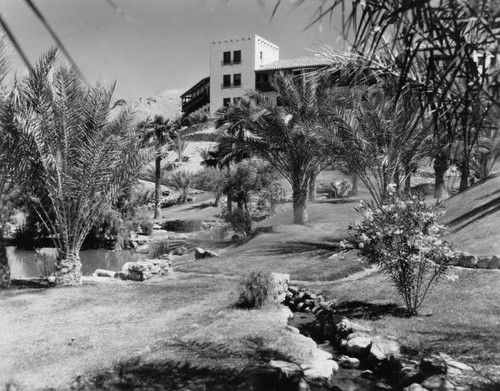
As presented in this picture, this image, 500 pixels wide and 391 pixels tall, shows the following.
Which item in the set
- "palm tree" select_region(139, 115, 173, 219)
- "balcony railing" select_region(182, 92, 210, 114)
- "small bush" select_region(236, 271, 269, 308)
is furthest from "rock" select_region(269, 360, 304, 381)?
"balcony railing" select_region(182, 92, 210, 114)

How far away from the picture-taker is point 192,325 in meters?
9.54

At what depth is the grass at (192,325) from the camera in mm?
7344

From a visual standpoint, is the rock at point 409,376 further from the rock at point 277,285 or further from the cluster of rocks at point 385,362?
the rock at point 277,285

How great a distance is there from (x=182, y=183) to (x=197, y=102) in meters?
23.9

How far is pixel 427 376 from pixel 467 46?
4221 mm

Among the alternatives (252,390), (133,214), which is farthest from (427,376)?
(133,214)

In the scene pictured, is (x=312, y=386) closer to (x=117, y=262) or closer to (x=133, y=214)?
(x=117, y=262)

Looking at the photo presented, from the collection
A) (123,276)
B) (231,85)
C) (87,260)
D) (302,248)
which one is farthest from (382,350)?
(231,85)

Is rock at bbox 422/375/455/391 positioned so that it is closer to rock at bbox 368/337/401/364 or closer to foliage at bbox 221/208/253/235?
rock at bbox 368/337/401/364

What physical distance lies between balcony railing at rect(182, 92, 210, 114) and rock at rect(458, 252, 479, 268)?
61471 millimetres

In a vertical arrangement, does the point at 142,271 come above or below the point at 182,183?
below

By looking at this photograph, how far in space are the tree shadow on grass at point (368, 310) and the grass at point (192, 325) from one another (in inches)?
0.9

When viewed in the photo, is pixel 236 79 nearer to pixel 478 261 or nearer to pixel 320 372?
pixel 478 261

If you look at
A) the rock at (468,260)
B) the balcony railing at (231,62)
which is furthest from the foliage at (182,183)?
the rock at (468,260)
